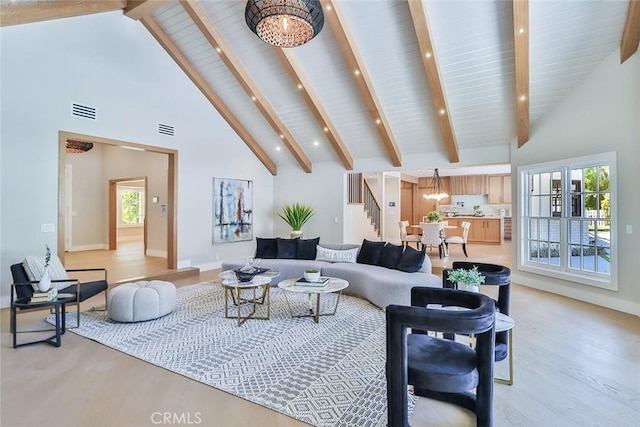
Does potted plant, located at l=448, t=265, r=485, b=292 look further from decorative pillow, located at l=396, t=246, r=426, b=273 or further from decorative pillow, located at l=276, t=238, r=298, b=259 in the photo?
decorative pillow, located at l=276, t=238, r=298, b=259

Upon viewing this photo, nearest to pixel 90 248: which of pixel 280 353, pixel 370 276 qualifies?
pixel 370 276

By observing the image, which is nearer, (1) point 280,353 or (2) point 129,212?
(1) point 280,353

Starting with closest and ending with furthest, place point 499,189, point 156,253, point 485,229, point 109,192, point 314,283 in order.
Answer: point 314,283, point 156,253, point 109,192, point 485,229, point 499,189

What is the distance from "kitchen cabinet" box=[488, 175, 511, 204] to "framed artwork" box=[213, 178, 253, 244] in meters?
9.26

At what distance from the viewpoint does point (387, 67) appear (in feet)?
17.2

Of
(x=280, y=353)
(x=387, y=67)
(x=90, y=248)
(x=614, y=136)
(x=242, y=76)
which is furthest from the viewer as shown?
(x=90, y=248)

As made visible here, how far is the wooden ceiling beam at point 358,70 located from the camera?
4.48 m

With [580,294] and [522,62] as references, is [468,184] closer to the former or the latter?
A: [580,294]

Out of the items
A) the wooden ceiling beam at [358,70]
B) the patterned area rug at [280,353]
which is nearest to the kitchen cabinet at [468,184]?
the wooden ceiling beam at [358,70]

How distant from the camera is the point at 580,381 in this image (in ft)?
8.48

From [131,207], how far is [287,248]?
958cm

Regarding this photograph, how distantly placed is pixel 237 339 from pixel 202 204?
179 inches

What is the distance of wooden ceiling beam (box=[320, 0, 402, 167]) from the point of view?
4.48 metres

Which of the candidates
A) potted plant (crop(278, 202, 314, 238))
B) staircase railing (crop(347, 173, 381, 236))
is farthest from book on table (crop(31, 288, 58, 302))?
staircase railing (crop(347, 173, 381, 236))
